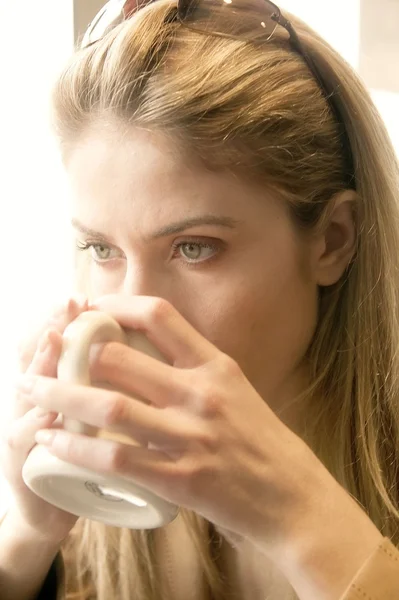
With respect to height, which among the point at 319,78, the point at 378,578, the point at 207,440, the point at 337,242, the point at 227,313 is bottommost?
the point at 378,578

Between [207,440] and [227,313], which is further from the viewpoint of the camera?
[227,313]

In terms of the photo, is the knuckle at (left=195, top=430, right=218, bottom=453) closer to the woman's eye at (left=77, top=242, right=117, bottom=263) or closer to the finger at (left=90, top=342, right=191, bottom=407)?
the finger at (left=90, top=342, right=191, bottom=407)

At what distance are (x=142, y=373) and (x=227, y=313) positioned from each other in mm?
217

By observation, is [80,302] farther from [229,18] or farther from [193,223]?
[229,18]

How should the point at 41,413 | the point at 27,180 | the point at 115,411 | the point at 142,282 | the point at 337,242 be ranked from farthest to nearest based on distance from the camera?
the point at 27,180 → the point at 337,242 → the point at 142,282 → the point at 41,413 → the point at 115,411

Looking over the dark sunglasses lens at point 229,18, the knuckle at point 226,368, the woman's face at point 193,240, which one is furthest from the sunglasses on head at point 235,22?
the knuckle at point 226,368

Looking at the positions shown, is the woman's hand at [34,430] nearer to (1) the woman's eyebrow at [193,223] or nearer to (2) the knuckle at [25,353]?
(2) the knuckle at [25,353]

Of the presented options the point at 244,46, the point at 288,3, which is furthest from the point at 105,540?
the point at 288,3

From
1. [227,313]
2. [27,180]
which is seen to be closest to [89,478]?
[227,313]

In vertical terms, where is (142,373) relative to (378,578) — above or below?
above

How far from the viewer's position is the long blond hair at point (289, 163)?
758 mm

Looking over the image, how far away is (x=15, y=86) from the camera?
3.58ft

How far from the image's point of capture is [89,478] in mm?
577

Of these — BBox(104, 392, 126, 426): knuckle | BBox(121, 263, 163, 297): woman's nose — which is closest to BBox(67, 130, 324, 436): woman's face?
BBox(121, 263, 163, 297): woman's nose
